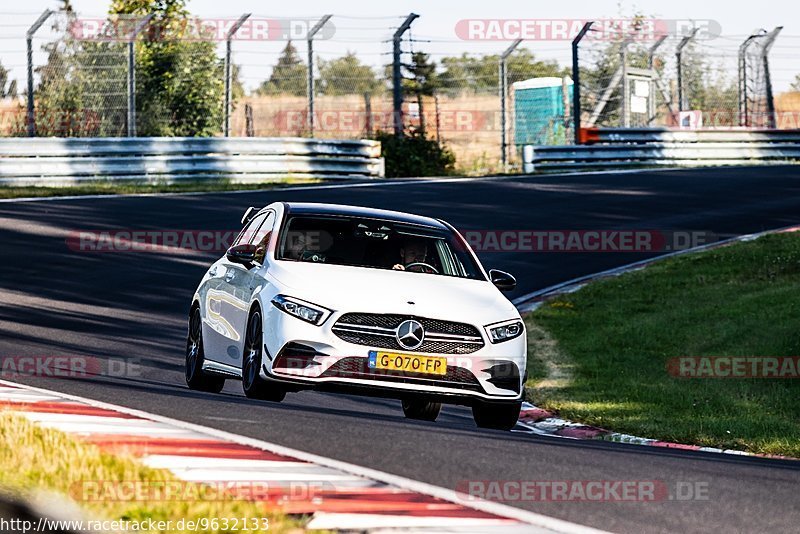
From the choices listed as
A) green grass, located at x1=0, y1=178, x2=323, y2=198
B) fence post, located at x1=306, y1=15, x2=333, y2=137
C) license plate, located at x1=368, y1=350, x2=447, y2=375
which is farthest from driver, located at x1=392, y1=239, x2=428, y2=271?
fence post, located at x1=306, y1=15, x2=333, y2=137

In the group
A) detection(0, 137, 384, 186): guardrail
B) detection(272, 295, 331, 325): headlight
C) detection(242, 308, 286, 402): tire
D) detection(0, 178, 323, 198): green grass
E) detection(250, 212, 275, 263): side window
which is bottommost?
detection(242, 308, 286, 402): tire

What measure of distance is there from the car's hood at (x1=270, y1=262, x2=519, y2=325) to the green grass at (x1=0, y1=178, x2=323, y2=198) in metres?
15.3

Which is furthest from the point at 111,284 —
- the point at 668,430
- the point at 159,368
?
the point at 668,430

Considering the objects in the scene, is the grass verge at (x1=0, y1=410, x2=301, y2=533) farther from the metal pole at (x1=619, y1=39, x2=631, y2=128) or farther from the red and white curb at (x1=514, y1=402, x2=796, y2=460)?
the metal pole at (x1=619, y1=39, x2=631, y2=128)

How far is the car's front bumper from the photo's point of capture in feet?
29.7

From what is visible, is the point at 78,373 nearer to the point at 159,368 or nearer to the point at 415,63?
the point at 159,368

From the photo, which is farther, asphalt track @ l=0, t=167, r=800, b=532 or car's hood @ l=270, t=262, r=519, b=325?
car's hood @ l=270, t=262, r=519, b=325

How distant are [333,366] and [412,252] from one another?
179 centimetres

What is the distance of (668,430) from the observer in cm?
1113

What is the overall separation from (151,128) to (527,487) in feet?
94.3
